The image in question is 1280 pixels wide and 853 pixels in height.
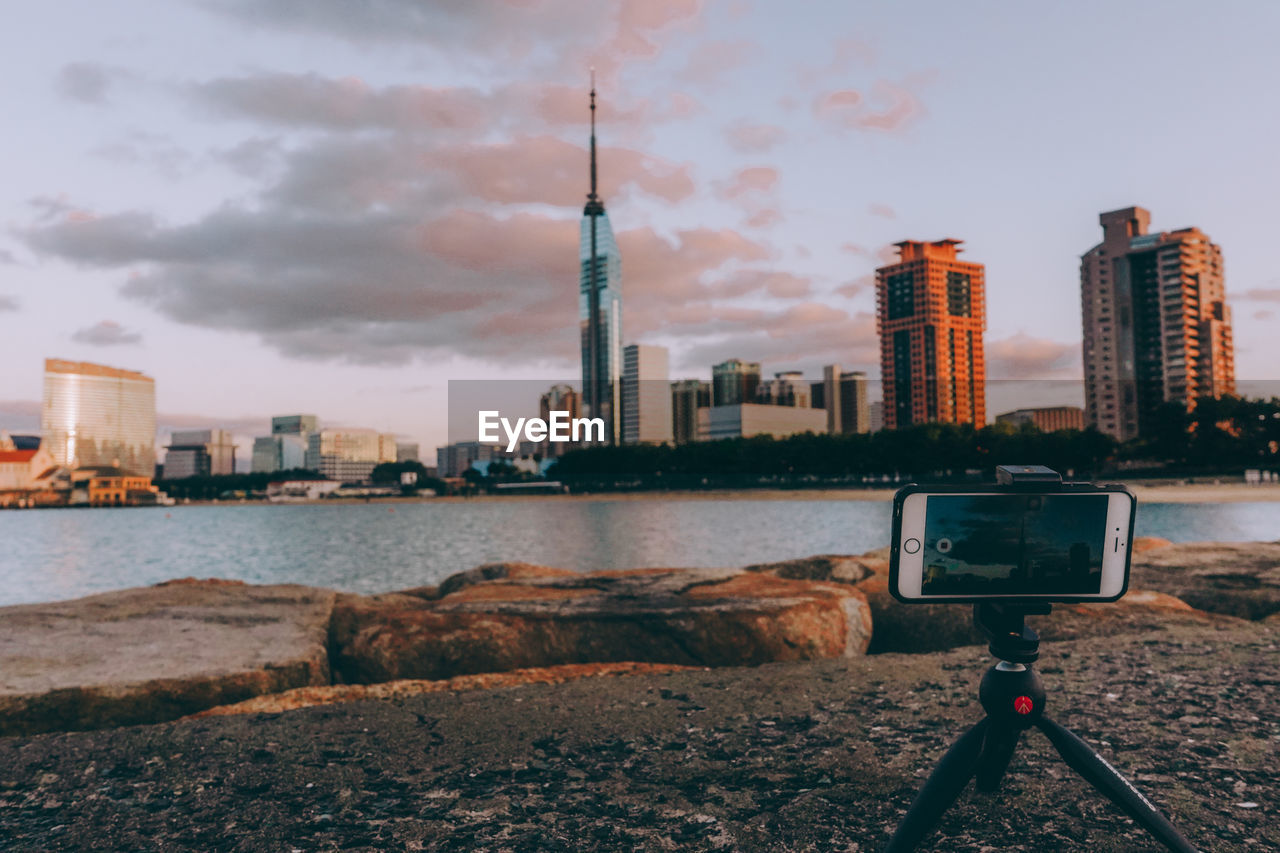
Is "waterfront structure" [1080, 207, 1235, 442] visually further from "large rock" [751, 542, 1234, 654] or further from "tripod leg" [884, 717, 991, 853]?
"tripod leg" [884, 717, 991, 853]

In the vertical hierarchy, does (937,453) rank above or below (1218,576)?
above

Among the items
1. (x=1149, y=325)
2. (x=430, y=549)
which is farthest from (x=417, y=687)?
(x=1149, y=325)

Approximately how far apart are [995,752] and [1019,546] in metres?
0.88

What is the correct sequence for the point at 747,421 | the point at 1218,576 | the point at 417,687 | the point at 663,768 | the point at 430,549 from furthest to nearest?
1. the point at 747,421
2. the point at 430,549
3. the point at 1218,576
4. the point at 417,687
5. the point at 663,768

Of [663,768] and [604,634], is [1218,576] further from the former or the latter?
[663,768]

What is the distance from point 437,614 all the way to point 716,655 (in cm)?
278

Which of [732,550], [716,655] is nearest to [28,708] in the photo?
[716,655]

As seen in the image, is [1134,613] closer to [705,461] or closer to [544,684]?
[544,684]

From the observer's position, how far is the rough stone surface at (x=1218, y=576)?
373 inches

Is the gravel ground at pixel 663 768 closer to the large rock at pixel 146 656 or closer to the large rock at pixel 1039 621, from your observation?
the large rock at pixel 146 656

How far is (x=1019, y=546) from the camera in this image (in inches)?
112

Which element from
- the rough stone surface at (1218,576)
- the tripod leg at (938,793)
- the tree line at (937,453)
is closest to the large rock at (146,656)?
the tripod leg at (938,793)

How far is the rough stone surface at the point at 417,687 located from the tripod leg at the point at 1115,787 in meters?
3.93

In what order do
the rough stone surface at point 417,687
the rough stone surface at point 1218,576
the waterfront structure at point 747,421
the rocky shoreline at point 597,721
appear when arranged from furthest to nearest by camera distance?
the waterfront structure at point 747,421
the rough stone surface at point 1218,576
the rough stone surface at point 417,687
the rocky shoreline at point 597,721
